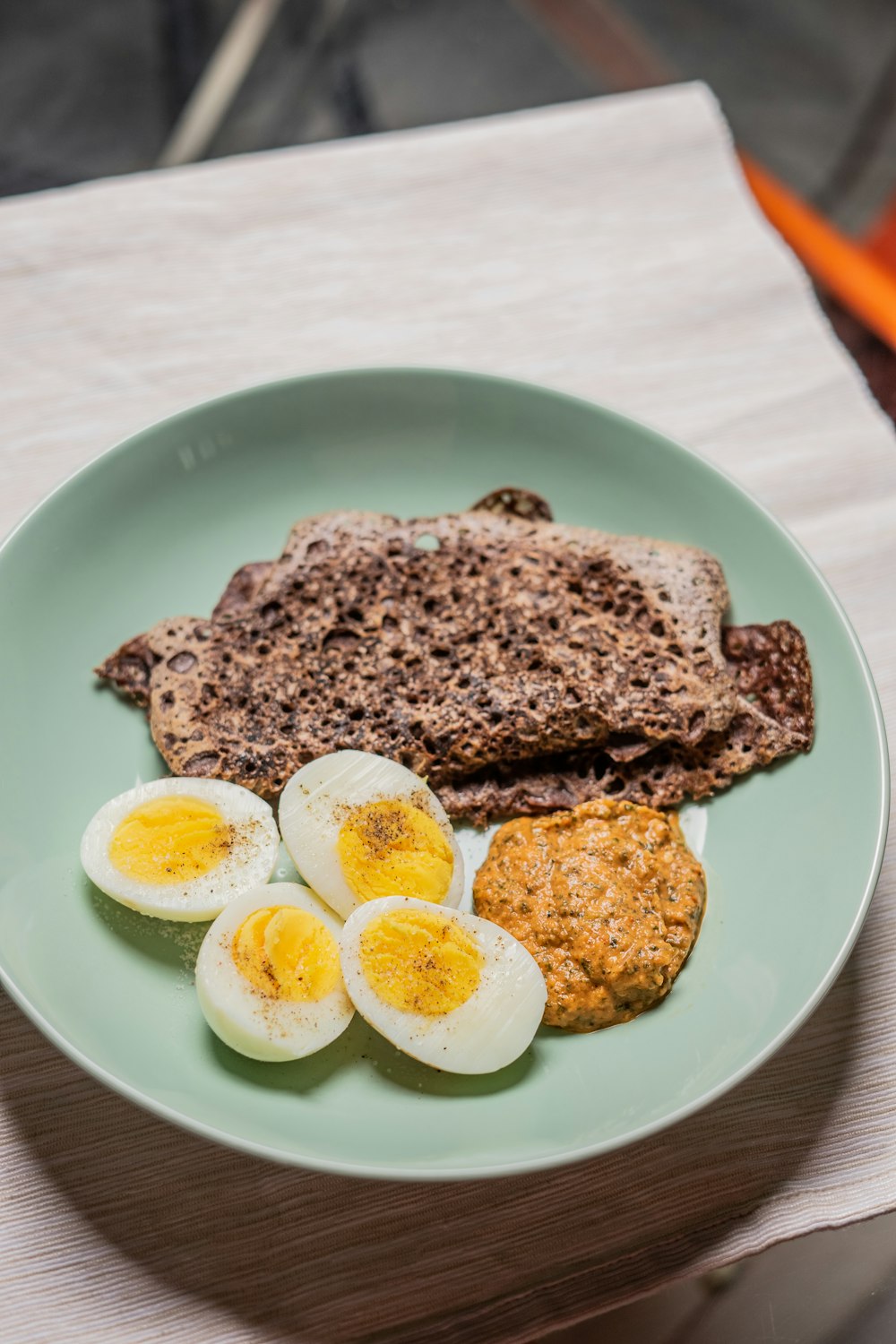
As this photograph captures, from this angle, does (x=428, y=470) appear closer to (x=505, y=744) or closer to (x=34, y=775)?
(x=505, y=744)

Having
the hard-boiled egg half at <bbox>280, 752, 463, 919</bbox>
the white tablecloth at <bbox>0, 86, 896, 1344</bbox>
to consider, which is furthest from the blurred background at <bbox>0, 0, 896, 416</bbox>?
the hard-boiled egg half at <bbox>280, 752, 463, 919</bbox>

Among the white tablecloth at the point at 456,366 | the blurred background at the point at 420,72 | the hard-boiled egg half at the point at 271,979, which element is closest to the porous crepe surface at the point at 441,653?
the hard-boiled egg half at the point at 271,979

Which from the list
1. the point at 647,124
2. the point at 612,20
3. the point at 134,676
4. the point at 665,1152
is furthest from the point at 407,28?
the point at 665,1152

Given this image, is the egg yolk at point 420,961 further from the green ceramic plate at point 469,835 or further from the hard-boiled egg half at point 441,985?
the green ceramic plate at point 469,835

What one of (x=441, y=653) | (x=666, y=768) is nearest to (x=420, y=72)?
(x=441, y=653)

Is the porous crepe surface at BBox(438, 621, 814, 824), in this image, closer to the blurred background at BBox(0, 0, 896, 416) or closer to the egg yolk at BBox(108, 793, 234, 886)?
the egg yolk at BBox(108, 793, 234, 886)
